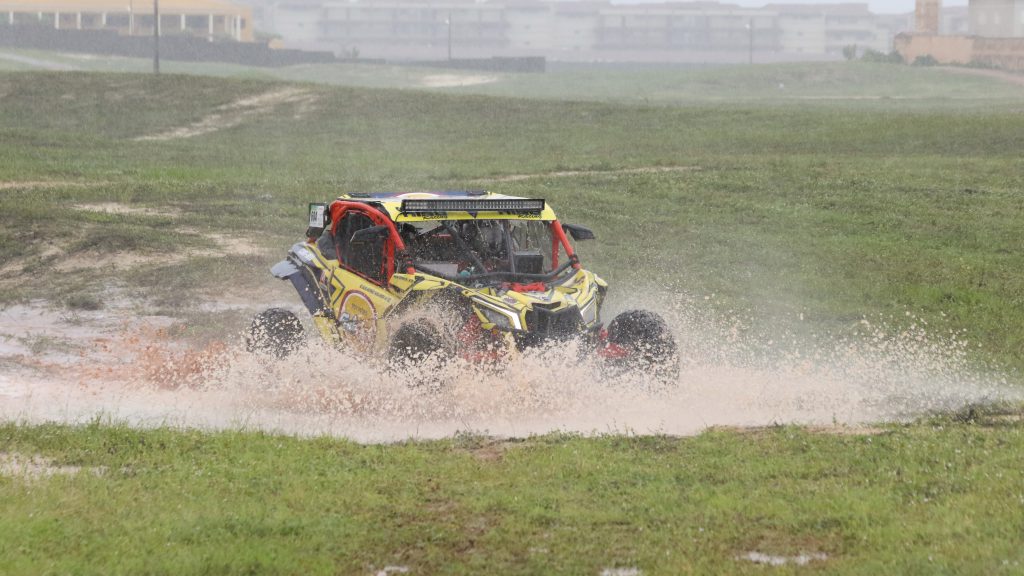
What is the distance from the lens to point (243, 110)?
47.3m

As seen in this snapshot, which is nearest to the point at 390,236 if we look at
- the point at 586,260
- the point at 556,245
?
the point at 556,245

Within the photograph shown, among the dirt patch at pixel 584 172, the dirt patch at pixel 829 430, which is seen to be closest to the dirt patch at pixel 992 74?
the dirt patch at pixel 584 172

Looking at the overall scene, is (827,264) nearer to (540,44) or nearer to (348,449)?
(348,449)

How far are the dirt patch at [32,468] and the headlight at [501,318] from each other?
428 centimetres

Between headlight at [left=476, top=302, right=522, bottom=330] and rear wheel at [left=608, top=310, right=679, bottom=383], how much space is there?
1176 millimetres

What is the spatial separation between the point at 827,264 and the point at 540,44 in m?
179

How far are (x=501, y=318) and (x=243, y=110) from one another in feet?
117

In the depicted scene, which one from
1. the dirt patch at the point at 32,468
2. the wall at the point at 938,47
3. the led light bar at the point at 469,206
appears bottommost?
the dirt patch at the point at 32,468

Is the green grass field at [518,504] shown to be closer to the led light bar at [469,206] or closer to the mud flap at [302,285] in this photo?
the led light bar at [469,206]

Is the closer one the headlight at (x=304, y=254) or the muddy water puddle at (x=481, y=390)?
the muddy water puddle at (x=481, y=390)

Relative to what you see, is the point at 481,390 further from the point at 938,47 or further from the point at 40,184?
the point at 938,47

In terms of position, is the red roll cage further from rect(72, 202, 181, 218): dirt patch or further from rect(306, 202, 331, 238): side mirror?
rect(72, 202, 181, 218): dirt patch

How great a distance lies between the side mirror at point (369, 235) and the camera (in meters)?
14.2

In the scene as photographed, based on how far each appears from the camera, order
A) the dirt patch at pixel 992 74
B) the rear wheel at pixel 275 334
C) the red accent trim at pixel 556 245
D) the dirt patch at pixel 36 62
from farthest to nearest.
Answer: the dirt patch at pixel 36 62 < the dirt patch at pixel 992 74 < the rear wheel at pixel 275 334 < the red accent trim at pixel 556 245
